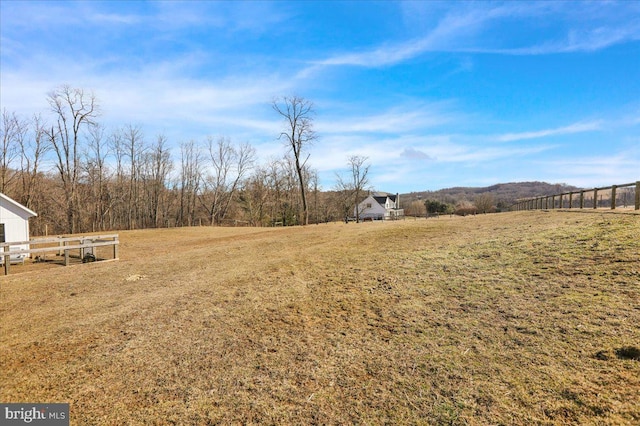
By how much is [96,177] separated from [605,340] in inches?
1903

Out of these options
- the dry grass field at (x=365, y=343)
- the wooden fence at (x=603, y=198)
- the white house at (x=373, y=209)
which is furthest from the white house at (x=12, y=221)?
the white house at (x=373, y=209)

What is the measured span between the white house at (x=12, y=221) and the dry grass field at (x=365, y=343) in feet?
38.6

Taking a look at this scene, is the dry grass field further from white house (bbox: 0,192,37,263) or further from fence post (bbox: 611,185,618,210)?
white house (bbox: 0,192,37,263)

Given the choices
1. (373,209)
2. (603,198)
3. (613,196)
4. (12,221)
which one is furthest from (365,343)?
(373,209)

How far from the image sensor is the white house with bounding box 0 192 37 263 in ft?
55.1

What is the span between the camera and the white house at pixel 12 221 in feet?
55.1

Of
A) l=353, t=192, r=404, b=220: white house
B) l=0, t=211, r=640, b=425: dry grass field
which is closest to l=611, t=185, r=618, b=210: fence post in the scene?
l=0, t=211, r=640, b=425: dry grass field

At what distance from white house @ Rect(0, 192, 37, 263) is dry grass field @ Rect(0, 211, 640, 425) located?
11.8 m

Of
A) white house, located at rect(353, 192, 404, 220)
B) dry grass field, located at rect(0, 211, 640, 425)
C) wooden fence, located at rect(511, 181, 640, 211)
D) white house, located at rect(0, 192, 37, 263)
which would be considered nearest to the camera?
dry grass field, located at rect(0, 211, 640, 425)

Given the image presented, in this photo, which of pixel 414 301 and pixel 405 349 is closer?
pixel 405 349

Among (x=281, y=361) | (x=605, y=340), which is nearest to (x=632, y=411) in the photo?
(x=605, y=340)

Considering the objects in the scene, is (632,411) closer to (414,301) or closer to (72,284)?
(414,301)

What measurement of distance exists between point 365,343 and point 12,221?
21219mm

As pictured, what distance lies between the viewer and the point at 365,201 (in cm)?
6531
